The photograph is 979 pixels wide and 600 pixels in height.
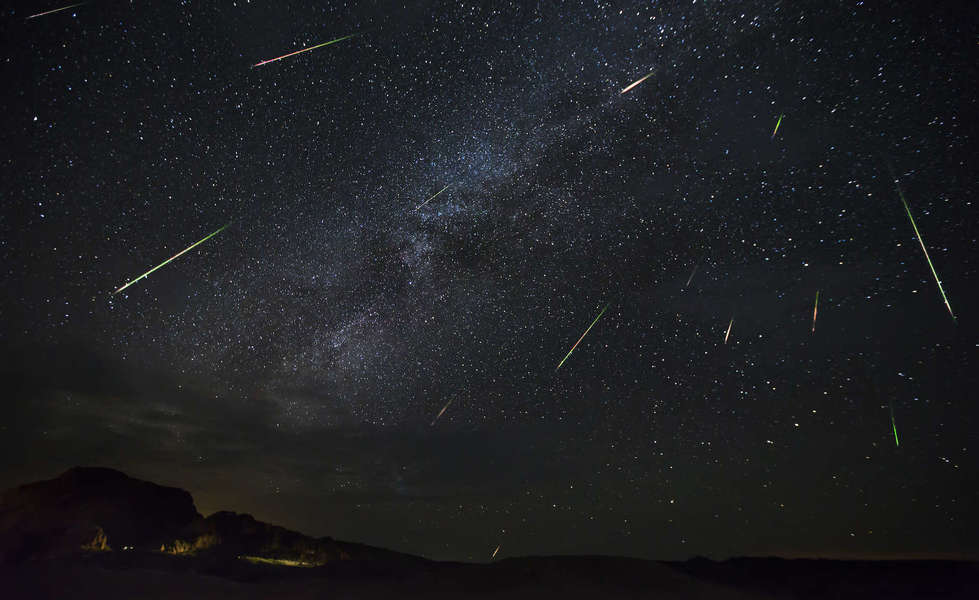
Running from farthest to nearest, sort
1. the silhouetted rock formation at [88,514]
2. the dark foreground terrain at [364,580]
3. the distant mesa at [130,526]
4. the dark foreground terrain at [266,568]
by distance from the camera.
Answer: the distant mesa at [130,526]
the silhouetted rock formation at [88,514]
the dark foreground terrain at [266,568]
the dark foreground terrain at [364,580]

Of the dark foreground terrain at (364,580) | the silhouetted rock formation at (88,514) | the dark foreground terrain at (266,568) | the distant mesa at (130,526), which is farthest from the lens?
the distant mesa at (130,526)

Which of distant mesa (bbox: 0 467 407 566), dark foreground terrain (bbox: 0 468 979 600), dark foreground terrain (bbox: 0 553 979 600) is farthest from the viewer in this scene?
distant mesa (bbox: 0 467 407 566)

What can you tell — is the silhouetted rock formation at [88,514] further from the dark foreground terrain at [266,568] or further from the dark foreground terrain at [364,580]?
the dark foreground terrain at [364,580]

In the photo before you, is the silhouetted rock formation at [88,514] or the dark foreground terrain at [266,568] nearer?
the dark foreground terrain at [266,568]

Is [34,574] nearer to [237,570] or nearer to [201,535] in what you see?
[237,570]

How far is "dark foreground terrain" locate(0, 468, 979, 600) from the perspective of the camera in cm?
1230

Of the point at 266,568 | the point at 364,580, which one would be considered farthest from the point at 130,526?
the point at 364,580

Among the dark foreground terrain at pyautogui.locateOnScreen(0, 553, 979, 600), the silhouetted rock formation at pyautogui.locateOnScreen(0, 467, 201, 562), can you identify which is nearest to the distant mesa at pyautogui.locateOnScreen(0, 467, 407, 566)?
the silhouetted rock formation at pyautogui.locateOnScreen(0, 467, 201, 562)

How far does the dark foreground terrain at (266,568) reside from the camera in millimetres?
12297

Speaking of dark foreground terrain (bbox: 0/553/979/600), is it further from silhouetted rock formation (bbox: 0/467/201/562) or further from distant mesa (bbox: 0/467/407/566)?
silhouetted rock formation (bbox: 0/467/201/562)

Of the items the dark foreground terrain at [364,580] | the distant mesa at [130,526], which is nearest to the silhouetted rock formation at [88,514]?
the distant mesa at [130,526]

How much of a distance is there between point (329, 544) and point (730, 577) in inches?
1025

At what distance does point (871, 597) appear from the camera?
28328 mm

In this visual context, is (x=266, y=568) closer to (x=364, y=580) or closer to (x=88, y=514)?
(x=364, y=580)
